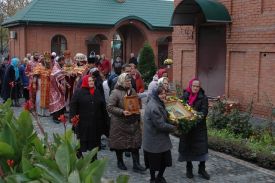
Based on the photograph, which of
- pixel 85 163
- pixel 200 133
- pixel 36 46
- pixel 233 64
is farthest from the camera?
pixel 36 46

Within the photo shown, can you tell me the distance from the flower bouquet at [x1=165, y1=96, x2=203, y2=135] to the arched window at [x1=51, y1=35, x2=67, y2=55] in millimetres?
20130

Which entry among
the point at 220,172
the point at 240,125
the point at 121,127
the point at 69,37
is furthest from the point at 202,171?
the point at 69,37

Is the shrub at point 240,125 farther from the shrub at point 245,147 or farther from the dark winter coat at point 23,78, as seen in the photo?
the dark winter coat at point 23,78

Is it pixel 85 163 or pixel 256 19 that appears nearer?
pixel 85 163

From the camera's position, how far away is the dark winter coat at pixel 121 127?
687cm

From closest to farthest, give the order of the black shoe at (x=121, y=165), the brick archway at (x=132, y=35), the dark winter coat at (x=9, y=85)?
the black shoe at (x=121, y=165) < the dark winter coat at (x=9, y=85) < the brick archway at (x=132, y=35)

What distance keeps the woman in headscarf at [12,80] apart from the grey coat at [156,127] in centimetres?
909

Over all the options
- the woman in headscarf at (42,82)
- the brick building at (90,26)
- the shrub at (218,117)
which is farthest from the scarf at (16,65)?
the brick building at (90,26)

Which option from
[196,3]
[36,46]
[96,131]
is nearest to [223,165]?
[96,131]

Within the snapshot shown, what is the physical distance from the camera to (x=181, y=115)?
243 inches

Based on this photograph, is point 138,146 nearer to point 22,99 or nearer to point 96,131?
point 96,131

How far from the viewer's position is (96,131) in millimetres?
7094

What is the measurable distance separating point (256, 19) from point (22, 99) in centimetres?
932

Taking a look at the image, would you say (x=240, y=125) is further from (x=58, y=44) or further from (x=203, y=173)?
(x=58, y=44)
